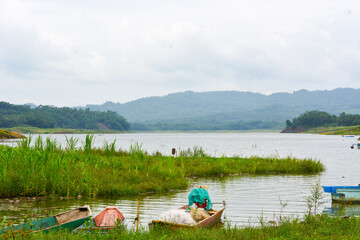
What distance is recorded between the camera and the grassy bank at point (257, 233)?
439 inches

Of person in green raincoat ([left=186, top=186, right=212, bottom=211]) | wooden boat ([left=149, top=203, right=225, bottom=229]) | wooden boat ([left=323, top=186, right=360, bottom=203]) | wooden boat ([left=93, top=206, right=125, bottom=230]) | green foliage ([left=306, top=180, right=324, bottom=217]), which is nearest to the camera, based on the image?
wooden boat ([left=149, top=203, right=225, bottom=229])

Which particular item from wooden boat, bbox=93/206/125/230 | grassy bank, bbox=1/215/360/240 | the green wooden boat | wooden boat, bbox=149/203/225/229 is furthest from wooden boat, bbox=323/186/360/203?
the green wooden boat

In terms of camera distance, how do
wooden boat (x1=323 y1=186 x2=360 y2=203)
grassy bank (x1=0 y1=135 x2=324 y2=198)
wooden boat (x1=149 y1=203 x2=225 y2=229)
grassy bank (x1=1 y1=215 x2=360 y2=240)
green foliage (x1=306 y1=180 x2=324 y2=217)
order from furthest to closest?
wooden boat (x1=323 y1=186 x2=360 y2=203)
grassy bank (x1=0 y1=135 x2=324 y2=198)
green foliage (x1=306 y1=180 x2=324 y2=217)
wooden boat (x1=149 y1=203 x2=225 y2=229)
grassy bank (x1=1 y1=215 x2=360 y2=240)

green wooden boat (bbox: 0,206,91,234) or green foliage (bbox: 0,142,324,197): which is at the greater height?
green foliage (bbox: 0,142,324,197)

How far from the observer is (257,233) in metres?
12.0

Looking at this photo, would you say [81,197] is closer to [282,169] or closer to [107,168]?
[107,168]

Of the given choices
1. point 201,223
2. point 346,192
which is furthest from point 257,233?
point 346,192

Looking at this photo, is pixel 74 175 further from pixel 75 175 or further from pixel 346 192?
pixel 346 192

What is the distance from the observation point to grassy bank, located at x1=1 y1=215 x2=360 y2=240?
11148 mm

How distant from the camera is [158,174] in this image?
25047 mm

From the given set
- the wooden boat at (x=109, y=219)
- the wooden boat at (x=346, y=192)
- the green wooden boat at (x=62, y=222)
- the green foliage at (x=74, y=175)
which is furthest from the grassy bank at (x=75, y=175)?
the wooden boat at (x=346, y=192)

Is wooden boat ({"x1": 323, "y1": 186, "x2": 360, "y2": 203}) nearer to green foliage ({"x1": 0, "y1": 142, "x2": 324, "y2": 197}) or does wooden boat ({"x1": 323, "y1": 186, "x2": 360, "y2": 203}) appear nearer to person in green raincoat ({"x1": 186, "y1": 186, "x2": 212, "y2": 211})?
person in green raincoat ({"x1": 186, "y1": 186, "x2": 212, "y2": 211})

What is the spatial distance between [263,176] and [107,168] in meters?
12.6

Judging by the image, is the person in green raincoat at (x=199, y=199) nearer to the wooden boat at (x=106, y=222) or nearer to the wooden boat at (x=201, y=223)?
the wooden boat at (x=201, y=223)
